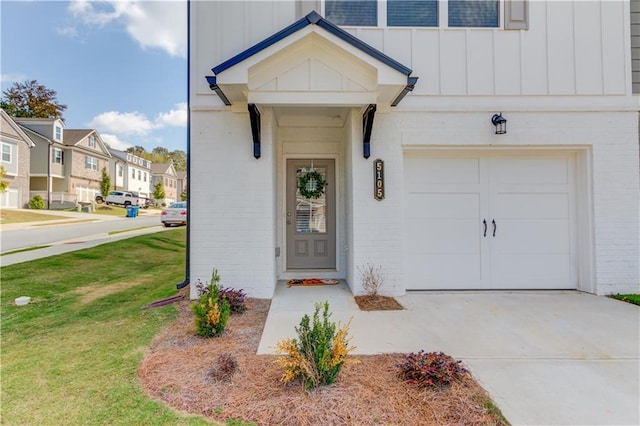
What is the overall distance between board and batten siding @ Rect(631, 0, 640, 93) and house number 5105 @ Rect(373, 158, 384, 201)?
4.52 metres

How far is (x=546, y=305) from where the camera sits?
4496 millimetres

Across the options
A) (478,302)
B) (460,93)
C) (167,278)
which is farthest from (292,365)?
(167,278)

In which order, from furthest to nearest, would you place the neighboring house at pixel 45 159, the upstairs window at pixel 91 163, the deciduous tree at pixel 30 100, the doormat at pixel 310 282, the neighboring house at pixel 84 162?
1. the deciduous tree at pixel 30 100
2. the upstairs window at pixel 91 163
3. the neighboring house at pixel 84 162
4. the neighboring house at pixel 45 159
5. the doormat at pixel 310 282

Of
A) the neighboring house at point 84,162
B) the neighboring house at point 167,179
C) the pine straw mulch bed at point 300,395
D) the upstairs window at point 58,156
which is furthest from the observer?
the neighboring house at point 167,179

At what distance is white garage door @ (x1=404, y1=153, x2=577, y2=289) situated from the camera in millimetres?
5293

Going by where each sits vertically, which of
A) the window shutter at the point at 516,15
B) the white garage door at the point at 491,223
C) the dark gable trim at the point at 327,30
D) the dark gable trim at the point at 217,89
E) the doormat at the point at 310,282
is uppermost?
the window shutter at the point at 516,15

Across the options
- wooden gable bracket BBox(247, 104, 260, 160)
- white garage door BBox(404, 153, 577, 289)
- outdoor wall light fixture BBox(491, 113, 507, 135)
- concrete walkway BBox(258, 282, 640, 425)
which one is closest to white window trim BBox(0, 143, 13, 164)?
wooden gable bracket BBox(247, 104, 260, 160)

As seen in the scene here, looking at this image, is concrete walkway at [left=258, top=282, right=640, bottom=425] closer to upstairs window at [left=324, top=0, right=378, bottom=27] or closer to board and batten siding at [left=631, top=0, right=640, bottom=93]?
board and batten siding at [left=631, top=0, right=640, bottom=93]

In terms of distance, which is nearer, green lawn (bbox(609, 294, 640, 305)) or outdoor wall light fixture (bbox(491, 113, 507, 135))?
green lawn (bbox(609, 294, 640, 305))

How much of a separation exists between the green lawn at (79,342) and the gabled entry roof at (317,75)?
11.2ft

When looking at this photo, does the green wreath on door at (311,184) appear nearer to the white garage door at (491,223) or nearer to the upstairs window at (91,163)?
the white garage door at (491,223)

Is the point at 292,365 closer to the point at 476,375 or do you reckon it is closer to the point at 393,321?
the point at 476,375

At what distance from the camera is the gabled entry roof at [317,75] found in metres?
4.29

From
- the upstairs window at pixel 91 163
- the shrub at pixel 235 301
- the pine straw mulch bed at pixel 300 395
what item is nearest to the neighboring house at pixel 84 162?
the upstairs window at pixel 91 163
